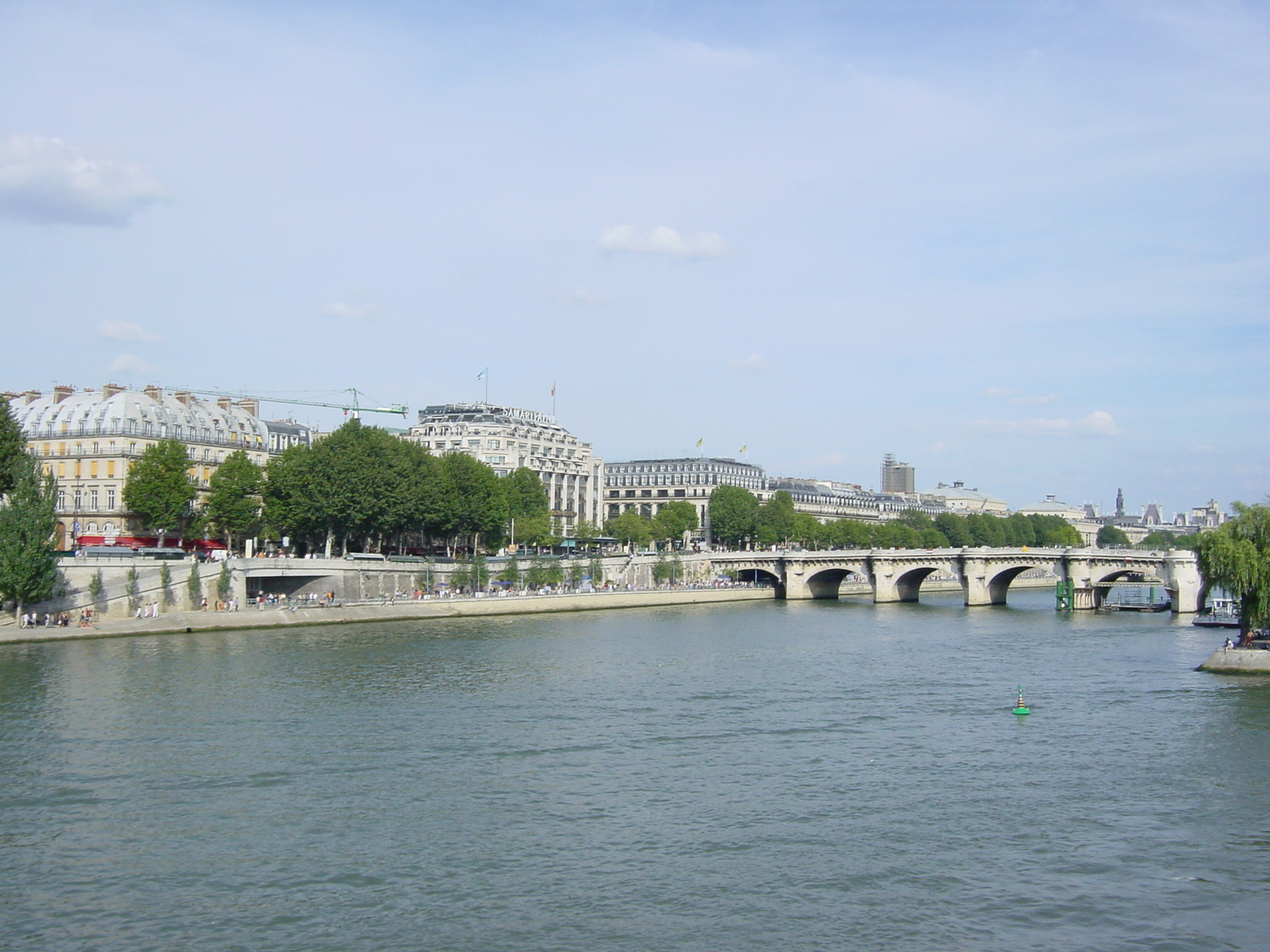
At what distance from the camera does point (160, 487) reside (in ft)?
317

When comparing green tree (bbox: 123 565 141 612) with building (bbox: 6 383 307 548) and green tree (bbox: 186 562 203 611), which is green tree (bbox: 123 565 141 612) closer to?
green tree (bbox: 186 562 203 611)

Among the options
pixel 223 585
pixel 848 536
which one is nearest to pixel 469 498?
pixel 223 585

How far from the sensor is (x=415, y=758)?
128ft

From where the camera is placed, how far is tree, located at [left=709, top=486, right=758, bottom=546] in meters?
179

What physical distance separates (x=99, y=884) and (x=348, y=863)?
17.5 feet

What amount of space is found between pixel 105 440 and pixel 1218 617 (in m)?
88.1

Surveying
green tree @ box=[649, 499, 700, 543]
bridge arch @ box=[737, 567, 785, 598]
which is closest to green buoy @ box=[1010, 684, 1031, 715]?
bridge arch @ box=[737, 567, 785, 598]

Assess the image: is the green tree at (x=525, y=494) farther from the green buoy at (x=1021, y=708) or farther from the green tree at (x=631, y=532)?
the green buoy at (x=1021, y=708)

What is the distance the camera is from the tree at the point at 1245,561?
59156mm

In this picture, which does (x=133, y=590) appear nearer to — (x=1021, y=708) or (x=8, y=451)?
(x=8, y=451)

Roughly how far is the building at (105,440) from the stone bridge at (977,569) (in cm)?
5485

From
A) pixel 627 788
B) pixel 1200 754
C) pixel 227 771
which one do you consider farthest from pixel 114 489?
pixel 1200 754

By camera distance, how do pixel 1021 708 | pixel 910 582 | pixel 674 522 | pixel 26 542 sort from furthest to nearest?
pixel 674 522 < pixel 910 582 < pixel 26 542 < pixel 1021 708

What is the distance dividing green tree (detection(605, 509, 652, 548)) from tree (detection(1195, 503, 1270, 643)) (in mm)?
101527
